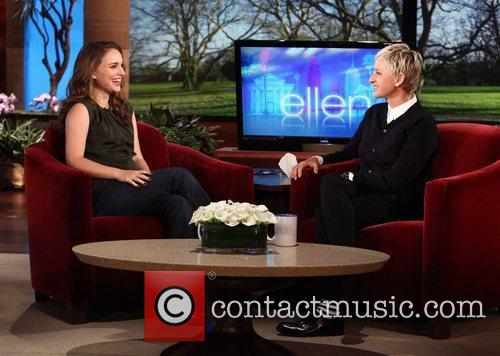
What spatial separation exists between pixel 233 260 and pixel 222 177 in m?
1.43

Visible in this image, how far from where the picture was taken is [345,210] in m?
4.13

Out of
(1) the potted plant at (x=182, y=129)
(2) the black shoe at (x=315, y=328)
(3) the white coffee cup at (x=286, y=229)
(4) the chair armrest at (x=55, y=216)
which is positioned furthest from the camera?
(1) the potted plant at (x=182, y=129)

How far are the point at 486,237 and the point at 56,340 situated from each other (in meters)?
1.73

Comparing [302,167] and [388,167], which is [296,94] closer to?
[302,167]

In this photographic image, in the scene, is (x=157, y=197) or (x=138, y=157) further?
(x=138, y=157)

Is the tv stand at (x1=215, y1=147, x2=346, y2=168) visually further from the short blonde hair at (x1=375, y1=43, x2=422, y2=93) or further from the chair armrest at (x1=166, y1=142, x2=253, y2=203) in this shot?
the short blonde hair at (x1=375, y1=43, x2=422, y2=93)

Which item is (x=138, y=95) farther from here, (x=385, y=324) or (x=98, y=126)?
(x=385, y=324)

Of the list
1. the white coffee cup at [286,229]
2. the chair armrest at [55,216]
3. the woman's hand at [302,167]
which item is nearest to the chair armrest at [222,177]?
the woman's hand at [302,167]

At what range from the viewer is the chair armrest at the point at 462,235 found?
396 cm

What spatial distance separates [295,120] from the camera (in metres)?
5.93

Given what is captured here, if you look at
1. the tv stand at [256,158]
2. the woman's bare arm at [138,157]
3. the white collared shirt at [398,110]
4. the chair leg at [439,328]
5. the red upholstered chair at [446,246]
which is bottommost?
the chair leg at [439,328]

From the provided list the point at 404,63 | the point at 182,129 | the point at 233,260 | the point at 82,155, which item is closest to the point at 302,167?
the point at 404,63

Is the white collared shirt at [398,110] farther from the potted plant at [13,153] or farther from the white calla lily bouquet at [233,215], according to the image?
the potted plant at [13,153]

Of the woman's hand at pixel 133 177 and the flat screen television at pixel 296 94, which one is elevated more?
the flat screen television at pixel 296 94
